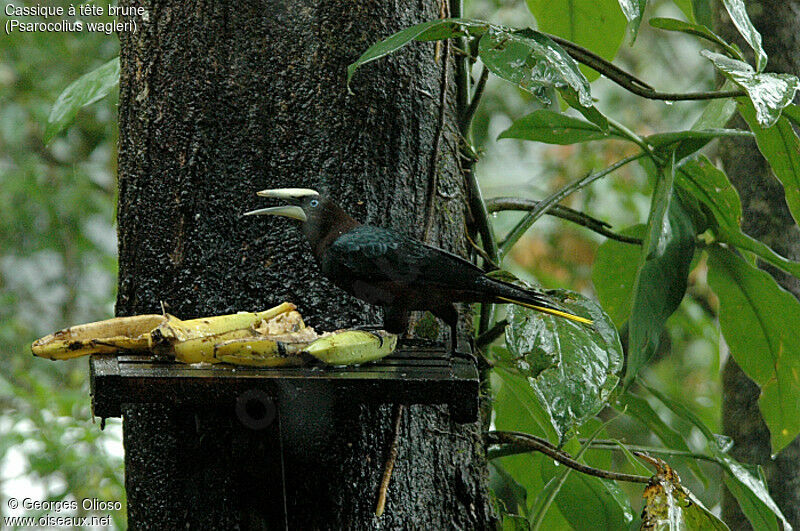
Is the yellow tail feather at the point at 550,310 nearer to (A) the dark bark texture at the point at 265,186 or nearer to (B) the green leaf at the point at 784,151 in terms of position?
(A) the dark bark texture at the point at 265,186

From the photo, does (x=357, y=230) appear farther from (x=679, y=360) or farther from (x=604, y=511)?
(x=679, y=360)

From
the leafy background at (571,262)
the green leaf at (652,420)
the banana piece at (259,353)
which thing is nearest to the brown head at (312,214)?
the banana piece at (259,353)

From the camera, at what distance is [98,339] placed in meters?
1.28

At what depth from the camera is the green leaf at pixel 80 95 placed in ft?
6.11

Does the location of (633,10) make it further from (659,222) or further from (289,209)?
(289,209)

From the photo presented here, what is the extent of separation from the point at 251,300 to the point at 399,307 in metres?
0.30

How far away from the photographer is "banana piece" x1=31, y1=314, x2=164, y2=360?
127 centimetres

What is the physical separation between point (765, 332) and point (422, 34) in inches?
41.4

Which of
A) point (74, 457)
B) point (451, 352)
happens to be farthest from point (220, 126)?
point (74, 457)

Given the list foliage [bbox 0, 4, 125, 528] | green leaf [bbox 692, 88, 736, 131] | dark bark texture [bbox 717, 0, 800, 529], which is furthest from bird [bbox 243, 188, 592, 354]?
foliage [bbox 0, 4, 125, 528]

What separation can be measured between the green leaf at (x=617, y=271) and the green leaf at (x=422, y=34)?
773 millimetres

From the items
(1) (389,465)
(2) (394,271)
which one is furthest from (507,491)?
(2) (394,271)

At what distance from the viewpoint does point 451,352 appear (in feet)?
4.41

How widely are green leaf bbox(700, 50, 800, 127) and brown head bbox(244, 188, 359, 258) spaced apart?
689 millimetres
